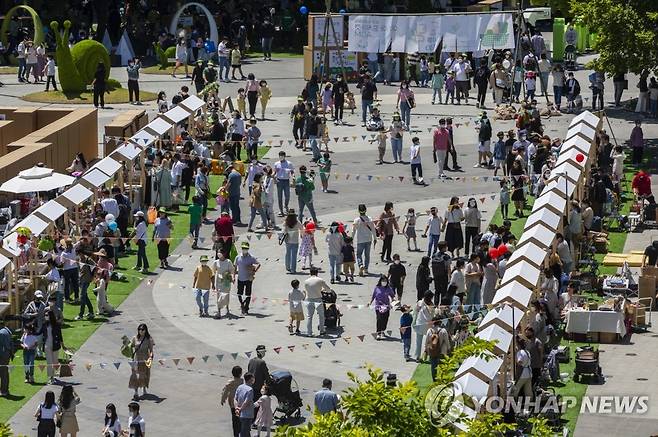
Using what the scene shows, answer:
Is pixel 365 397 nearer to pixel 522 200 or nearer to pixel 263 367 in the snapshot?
pixel 263 367

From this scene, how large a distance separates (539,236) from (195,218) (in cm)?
785

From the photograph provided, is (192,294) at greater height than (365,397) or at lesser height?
lesser

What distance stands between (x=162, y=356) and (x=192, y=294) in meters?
3.65

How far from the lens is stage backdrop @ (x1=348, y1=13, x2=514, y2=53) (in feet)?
162

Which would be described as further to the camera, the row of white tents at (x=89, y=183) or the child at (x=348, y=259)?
the child at (x=348, y=259)

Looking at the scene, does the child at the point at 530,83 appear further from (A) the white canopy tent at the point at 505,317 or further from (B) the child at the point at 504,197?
(A) the white canopy tent at the point at 505,317

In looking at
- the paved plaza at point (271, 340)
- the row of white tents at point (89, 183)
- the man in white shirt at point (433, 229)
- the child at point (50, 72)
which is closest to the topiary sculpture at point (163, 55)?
the child at point (50, 72)

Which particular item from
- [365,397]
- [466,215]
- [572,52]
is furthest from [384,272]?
[572,52]

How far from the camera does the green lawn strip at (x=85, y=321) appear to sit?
85.7 ft

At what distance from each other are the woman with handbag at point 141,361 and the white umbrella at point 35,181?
8.14m

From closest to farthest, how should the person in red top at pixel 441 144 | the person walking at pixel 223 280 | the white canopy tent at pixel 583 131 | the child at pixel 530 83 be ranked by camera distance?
the person walking at pixel 223 280
the white canopy tent at pixel 583 131
the person in red top at pixel 441 144
the child at pixel 530 83

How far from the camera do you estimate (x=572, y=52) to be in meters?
55.0

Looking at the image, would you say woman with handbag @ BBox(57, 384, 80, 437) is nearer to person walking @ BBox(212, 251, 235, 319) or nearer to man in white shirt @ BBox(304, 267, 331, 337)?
man in white shirt @ BBox(304, 267, 331, 337)

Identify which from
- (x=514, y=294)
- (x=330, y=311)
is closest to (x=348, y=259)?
(x=330, y=311)
